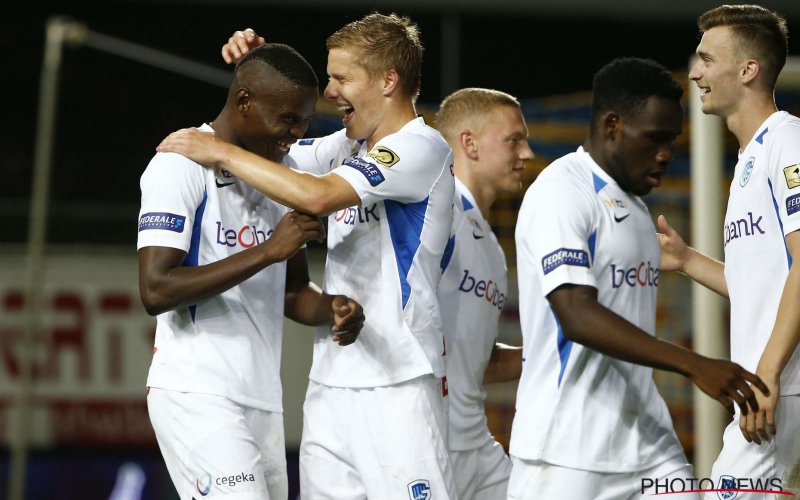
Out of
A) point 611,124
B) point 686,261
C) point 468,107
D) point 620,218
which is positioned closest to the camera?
point 620,218

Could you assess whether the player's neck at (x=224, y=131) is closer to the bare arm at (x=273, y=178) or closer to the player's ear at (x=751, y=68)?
the bare arm at (x=273, y=178)

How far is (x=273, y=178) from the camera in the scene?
367 cm

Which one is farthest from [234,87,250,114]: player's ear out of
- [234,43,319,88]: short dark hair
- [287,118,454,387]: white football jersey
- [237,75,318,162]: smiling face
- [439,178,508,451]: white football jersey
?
[439,178,508,451]: white football jersey

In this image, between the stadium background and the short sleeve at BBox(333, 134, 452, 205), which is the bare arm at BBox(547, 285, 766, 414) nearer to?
the short sleeve at BBox(333, 134, 452, 205)

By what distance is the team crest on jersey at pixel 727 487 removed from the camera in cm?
374

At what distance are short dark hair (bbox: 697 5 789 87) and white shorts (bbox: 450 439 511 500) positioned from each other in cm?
189

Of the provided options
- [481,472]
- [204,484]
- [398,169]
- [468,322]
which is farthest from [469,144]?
[204,484]

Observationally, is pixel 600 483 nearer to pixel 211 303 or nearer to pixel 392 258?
pixel 392 258

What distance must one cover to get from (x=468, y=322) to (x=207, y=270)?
1.44 metres

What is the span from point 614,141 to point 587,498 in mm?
1250

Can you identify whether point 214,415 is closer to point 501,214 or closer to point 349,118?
point 349,118

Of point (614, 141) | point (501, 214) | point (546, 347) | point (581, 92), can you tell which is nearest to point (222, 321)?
point (546, 347)

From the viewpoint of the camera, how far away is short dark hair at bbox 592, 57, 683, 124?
406 cm

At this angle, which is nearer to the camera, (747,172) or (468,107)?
(747,172)
